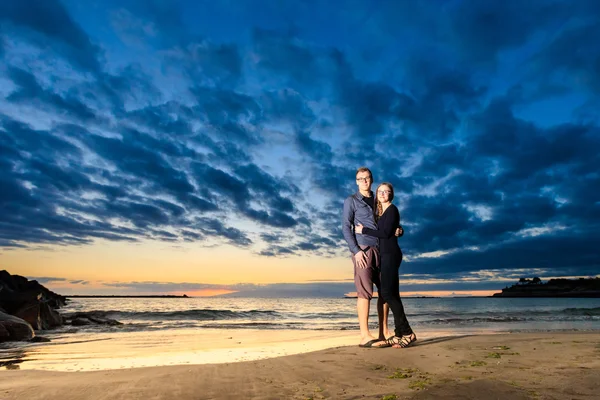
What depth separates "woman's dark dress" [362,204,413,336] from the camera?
634 centimetres

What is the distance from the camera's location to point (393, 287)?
6352 mm

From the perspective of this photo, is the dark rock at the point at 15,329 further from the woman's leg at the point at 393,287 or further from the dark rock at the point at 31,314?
the woman's leg at the point at 393,287

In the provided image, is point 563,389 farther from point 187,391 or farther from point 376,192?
point 376,192

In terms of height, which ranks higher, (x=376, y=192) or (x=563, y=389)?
(x=376, y=192)

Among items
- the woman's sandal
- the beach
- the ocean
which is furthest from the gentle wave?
the beach

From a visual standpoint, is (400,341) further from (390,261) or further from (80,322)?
(80,322)

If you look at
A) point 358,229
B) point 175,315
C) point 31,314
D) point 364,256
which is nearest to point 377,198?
point 358,229

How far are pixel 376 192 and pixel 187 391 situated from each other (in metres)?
4.25

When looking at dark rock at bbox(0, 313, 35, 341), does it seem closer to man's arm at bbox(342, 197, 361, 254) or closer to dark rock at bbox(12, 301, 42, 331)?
dark rock at bbox(12, 301, 42, 331)

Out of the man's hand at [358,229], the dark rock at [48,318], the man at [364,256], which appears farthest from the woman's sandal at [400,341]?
the dark rock at [48,318]

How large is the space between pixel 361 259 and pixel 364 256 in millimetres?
71

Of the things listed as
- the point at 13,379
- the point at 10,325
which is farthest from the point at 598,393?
the point at 10,325

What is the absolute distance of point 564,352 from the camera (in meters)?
5.82

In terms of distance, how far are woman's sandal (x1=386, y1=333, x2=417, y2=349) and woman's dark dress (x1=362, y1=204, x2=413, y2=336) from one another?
0.06 metres
